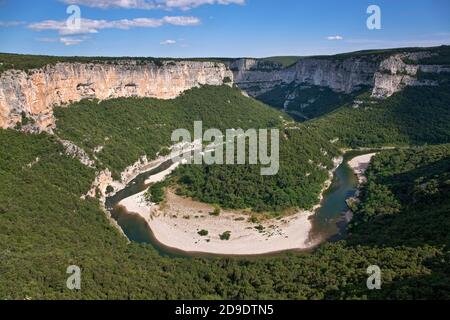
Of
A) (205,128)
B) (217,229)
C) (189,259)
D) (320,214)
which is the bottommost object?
(217,229)

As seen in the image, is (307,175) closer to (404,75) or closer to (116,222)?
(116,222)

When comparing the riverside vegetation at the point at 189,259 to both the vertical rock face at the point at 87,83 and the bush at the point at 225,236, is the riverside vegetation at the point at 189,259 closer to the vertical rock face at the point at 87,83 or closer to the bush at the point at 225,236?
the vertical rock face at the point at 87,83

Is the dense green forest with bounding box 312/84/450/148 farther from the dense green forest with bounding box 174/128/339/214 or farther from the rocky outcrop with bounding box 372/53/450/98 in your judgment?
the dense green forest with bounding box 174/128/339/214

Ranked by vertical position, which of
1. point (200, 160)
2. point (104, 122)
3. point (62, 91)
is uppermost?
point (62, 91)

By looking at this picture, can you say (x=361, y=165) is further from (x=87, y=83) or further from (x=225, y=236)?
(x=87, y=83)

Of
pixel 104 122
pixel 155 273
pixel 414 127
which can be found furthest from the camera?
pixel 414 127

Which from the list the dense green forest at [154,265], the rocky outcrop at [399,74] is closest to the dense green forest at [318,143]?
the rocky outcrop at [399,74]

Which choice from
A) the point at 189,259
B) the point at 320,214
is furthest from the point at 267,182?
the point at 189,259

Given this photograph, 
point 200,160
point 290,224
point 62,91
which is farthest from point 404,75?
point 62,91
